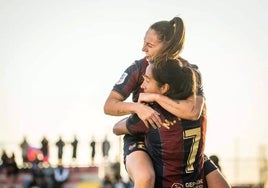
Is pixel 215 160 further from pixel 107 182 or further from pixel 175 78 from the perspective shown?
pixel 107 182

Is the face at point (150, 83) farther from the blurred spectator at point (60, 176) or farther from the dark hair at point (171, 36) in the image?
the blurred spectator at point (60, 176)

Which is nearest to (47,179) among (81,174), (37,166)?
(37,166)

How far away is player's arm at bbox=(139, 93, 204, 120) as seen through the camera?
8.01 meters

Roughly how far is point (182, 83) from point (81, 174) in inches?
1375

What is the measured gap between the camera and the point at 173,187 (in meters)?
8.16

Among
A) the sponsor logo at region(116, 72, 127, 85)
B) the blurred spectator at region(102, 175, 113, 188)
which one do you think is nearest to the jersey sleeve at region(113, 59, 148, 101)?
the sponsor logo at region(116, 72, 127, 85)

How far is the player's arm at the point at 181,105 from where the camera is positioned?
801 centimetres

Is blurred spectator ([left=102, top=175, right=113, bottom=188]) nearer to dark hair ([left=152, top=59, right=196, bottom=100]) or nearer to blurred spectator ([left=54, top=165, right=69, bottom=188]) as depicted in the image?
blurred spectator ([left=54, top=165, right=69, bottom=188])

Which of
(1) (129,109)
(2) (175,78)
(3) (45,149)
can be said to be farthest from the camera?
(3) (45,149)

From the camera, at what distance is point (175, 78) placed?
800cm

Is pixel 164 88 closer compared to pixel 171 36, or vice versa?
pixel 164 88

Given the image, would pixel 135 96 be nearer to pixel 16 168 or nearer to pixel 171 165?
pixel 171 165

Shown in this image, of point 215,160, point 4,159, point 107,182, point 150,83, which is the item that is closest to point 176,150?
point 150,83

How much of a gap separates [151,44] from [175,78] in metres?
0.58
